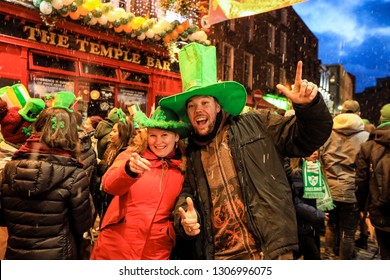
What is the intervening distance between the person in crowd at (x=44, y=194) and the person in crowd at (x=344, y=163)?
301 centimetres

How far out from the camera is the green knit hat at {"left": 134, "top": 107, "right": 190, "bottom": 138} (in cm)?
200

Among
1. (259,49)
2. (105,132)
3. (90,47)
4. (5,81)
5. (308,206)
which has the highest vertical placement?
(259,49)

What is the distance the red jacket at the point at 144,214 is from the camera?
6.46ft

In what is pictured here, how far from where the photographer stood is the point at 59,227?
2.19 metres

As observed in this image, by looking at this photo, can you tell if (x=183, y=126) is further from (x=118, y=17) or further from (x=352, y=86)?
(x=352, y=86)

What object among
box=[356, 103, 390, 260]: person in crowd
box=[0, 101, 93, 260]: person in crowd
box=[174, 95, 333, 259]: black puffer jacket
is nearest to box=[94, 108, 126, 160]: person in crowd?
box=[0, 101, 93, 260]: person in crowd

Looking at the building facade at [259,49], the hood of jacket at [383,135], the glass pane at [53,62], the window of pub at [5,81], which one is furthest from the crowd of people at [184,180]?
the building facade at [259,49]

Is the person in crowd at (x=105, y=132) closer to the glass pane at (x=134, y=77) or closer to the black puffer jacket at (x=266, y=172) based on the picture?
the black puffer jacket at (x=266, y=172)

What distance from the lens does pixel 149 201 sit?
2.00 meters

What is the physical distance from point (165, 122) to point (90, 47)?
6528 millimetres

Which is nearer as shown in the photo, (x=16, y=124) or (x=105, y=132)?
(x=16, y=124)

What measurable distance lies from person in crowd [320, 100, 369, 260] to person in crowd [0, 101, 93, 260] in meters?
3.01

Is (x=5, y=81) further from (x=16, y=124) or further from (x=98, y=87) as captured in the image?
(x=16, y=124)

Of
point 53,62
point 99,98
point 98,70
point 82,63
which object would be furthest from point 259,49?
point 53,62
